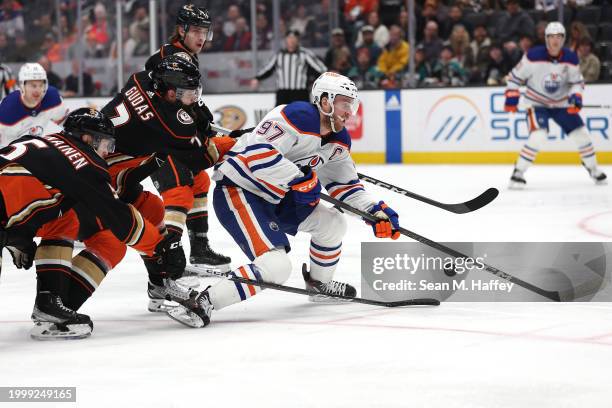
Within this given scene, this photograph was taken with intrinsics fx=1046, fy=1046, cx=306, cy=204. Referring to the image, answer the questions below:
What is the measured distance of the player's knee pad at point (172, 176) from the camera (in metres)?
4.36

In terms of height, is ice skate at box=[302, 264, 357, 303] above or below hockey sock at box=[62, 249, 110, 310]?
below

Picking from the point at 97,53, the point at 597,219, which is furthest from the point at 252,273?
the point at 97,53

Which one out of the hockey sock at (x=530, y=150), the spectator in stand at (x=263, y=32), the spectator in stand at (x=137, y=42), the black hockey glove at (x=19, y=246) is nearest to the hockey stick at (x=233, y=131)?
the black hockey glove at (x=19, y=246)

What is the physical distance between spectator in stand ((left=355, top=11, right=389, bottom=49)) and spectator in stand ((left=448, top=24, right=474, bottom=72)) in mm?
725

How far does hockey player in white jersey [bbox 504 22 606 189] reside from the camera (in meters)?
8.01

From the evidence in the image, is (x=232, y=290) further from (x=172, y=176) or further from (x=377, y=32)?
(x=377, y=32)

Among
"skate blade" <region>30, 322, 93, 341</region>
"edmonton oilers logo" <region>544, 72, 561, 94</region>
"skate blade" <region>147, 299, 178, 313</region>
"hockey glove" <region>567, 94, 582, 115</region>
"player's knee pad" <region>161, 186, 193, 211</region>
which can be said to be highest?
"edmonton oilers logo" <region>544, 72, 561, 94</region>

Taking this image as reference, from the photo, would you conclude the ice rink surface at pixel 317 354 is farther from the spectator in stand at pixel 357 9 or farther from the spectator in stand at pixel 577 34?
the spectator in stand at pixel 357 9

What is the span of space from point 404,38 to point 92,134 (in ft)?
24.5

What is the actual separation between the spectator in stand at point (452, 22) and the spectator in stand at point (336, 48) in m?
0.99

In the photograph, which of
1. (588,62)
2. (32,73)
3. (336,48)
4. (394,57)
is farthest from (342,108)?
(336,48)

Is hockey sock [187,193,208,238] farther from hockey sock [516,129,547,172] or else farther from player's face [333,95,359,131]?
hockey sock [516,129,547,172]

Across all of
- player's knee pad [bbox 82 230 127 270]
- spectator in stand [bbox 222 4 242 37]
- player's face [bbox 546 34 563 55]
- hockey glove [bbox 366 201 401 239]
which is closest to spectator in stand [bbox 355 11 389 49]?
spectator in stand [bbox 222 4 242 37]

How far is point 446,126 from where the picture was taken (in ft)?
32.9
